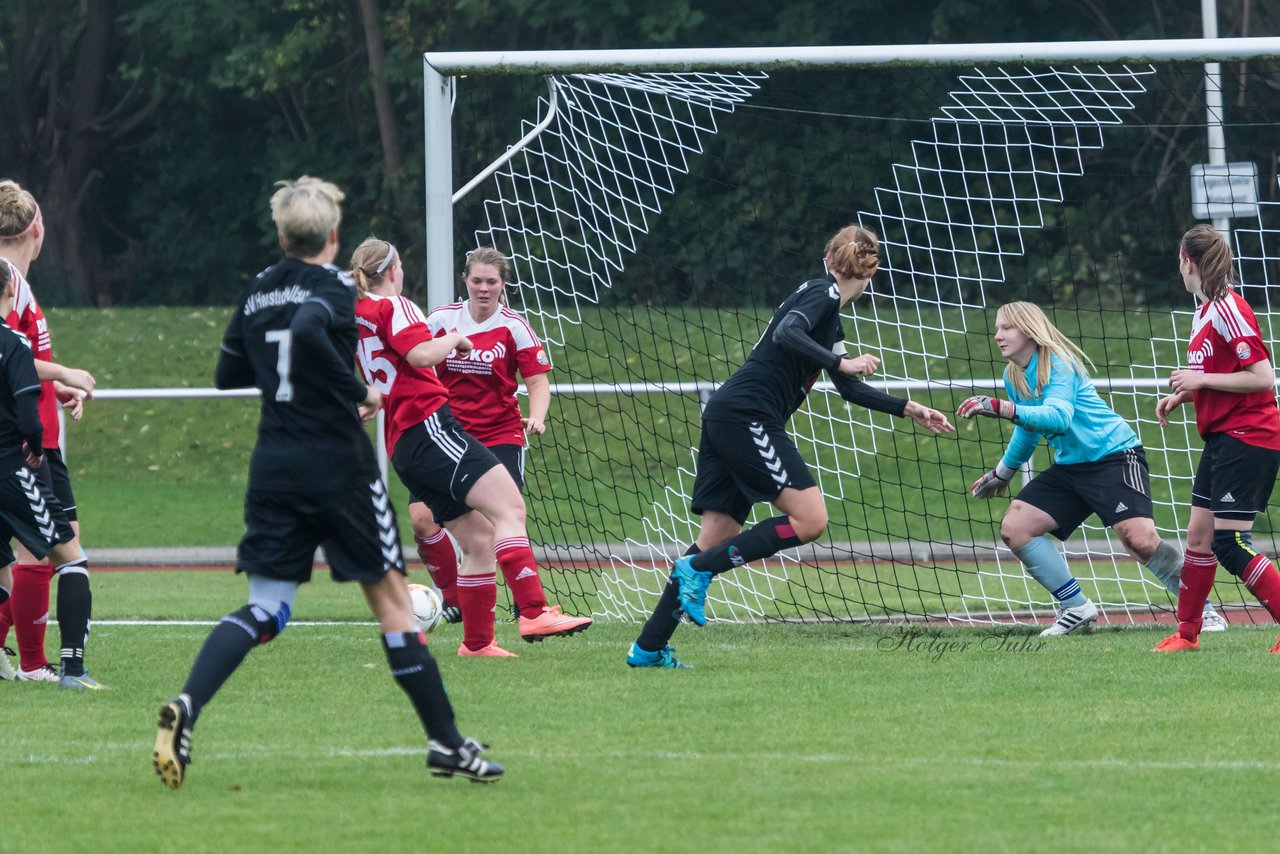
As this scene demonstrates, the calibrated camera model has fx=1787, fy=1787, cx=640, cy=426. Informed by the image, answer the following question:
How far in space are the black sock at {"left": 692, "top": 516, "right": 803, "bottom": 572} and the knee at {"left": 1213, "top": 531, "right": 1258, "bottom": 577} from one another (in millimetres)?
1970

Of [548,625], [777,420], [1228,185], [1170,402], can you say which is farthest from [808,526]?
[1228,185]

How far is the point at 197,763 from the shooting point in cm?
551

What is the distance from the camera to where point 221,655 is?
5125mm

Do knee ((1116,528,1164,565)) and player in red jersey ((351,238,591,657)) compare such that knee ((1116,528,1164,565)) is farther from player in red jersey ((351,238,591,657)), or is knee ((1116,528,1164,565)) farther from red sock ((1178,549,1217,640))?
player in red jersey ((351,238,591,657))

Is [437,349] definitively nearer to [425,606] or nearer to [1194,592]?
→ [425,606]

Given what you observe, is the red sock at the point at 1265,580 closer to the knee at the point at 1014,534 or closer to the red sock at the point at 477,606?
the knee at the point at 1014,534

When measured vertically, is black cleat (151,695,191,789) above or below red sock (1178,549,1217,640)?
above

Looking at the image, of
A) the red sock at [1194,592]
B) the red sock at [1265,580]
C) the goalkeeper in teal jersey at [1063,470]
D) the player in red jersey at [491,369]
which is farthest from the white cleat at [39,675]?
the red sock at [1265,580]

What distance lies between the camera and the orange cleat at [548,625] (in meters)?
8.02

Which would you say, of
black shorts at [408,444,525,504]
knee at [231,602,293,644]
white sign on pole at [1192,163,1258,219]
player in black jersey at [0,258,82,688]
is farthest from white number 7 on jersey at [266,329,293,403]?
white sign on pole at [1192,163,1258,219]

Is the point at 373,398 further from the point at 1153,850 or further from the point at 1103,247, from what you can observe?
the point at 1103,247

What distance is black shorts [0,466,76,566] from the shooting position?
6977mm

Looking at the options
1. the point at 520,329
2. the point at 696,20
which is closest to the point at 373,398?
the point at 520,329

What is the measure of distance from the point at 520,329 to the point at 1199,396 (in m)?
3.39
